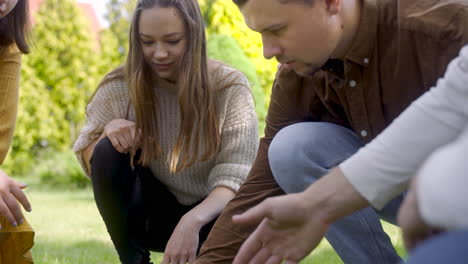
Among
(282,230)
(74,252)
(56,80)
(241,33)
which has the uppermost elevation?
(282,230)

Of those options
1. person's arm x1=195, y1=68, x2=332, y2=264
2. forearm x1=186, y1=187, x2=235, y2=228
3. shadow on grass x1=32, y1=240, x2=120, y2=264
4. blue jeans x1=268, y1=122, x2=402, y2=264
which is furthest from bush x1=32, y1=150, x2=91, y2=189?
blue jeans x1=268, y1=122, x2=402, y2=264

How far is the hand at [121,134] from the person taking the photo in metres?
2.69

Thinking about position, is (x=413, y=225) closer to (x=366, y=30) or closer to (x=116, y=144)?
(x=366, y=30)

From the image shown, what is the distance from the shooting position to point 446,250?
0.83m

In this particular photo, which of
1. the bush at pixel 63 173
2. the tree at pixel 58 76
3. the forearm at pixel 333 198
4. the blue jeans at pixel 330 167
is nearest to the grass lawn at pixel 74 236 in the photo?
the blue jeans at pixel 330 167

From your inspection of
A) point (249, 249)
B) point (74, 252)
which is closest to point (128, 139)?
point (249, 249)

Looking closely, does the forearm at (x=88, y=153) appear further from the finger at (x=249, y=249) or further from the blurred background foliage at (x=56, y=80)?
the blurred background foliage at (x=56, y=80)

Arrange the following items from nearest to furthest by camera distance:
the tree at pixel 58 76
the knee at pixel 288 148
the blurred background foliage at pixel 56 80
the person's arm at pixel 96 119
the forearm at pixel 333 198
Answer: the forearm at pixel 333 198
the knee at pixel 288 148
the person's arm at pixel 96 119
the blurred background foliage at pixel 56 80
the tree at pixel 58 76

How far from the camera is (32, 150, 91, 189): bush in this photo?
9562 mm

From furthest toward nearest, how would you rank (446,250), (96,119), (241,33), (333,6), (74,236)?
(241,33) < (74,236) < (96,119) < (333,6) < (446,250)

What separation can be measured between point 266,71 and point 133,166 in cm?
541

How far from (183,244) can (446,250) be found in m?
1.72

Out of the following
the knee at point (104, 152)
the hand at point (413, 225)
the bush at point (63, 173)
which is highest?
the hand at point (413, 225)

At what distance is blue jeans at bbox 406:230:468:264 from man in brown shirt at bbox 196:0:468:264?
3.48 feet
